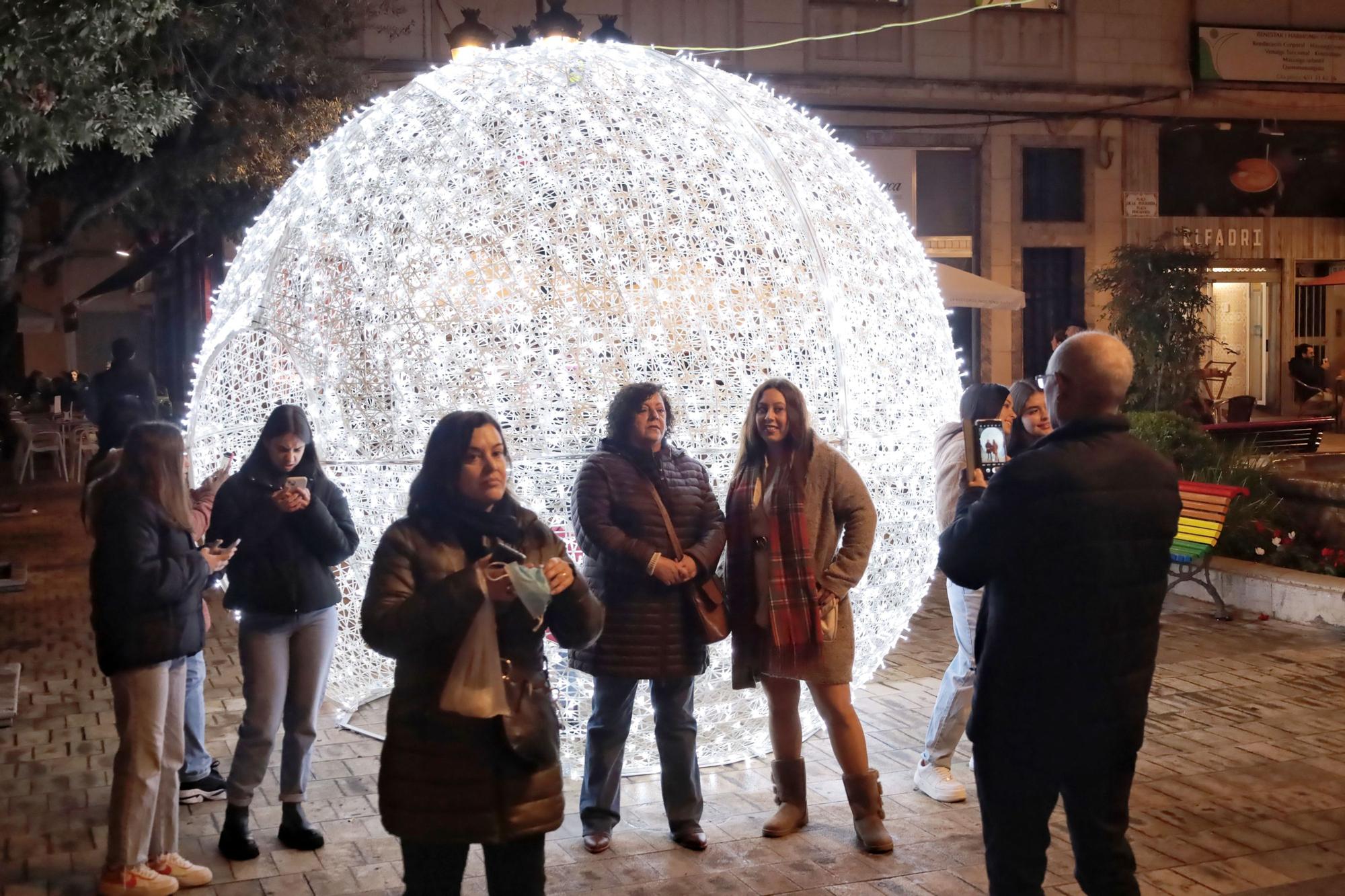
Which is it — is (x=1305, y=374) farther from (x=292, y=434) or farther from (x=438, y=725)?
(x=438, y=725)

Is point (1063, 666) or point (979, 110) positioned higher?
point (979, 110)

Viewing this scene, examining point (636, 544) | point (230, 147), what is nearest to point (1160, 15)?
point (230, 147)

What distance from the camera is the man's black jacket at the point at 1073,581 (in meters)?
3.31

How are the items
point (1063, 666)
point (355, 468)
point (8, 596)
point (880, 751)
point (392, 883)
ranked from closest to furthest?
point (1063, 666) → point (392, 883) → point (355, 468) → point (880, 751) → point (8, 596)

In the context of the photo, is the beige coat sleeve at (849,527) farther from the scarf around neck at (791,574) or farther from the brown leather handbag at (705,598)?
the brown leather handbag at (705,598)

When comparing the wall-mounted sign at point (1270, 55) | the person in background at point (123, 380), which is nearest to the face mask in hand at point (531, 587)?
the person in background at point (123, 380)

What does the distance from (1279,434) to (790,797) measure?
473 inches

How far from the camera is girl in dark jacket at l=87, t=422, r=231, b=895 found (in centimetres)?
429

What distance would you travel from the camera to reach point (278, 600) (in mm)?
4773

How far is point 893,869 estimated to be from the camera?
4605 millimetres

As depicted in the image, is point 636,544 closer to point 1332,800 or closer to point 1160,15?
point 1332,800

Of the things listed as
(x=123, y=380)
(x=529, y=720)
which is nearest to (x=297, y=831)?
(x=529, y=720)

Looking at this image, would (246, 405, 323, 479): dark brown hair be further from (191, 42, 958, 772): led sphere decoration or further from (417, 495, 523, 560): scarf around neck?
(417, 495, 523, 560): scarf around neck

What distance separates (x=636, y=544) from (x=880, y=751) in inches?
77.2
